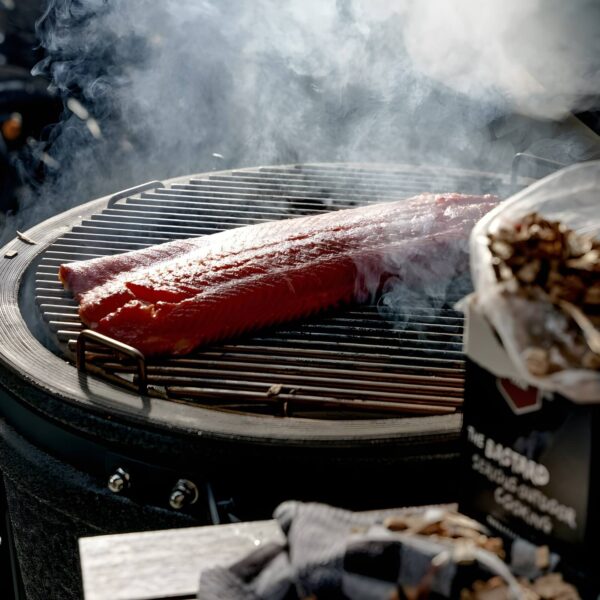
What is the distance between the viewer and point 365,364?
288cm

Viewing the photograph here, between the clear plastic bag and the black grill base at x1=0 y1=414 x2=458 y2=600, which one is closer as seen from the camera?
the clear plastic bag

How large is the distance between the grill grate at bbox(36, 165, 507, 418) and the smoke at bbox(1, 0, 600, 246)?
8.76 ft

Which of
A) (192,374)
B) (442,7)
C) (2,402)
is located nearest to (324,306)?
(192,374)

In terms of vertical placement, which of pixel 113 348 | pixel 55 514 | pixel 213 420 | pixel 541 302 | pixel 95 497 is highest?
pixel 541 302

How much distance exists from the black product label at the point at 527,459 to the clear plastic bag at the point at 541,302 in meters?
0.06

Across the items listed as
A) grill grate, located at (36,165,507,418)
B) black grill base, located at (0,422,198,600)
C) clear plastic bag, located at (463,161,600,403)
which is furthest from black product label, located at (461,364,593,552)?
black grill base, located at (0,422,198,600)

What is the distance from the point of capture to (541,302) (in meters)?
1.37

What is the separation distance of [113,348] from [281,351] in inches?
26.0

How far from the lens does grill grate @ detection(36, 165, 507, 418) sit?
8.75ft

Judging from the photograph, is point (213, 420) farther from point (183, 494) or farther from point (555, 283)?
point (555, 283)

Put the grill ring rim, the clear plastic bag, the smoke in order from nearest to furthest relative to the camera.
Result: the clear plastic bag
the grill ring rim
the smoke

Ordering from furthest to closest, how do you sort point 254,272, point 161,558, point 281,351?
point 254,272
point 281,351
point 161,558

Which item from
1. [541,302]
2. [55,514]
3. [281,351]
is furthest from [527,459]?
[55,514]

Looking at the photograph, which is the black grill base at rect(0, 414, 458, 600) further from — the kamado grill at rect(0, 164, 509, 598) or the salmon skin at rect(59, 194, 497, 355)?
the salmon skin at rect(59, 194, 497, 355)
